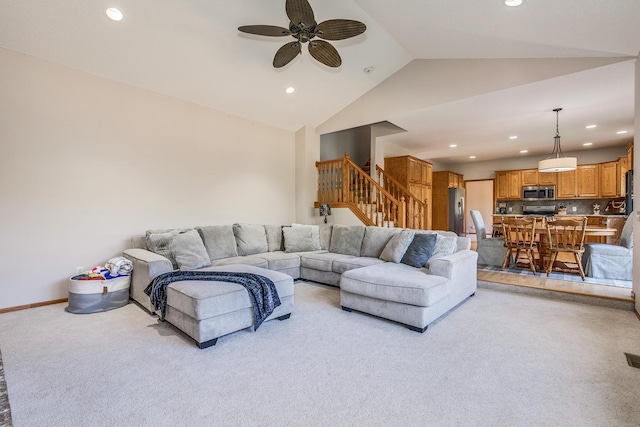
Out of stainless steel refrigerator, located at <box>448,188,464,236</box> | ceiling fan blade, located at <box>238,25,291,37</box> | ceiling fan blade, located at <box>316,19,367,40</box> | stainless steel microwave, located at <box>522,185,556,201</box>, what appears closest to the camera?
ceiling fan blade, located at <box>316,19,367,40</box>

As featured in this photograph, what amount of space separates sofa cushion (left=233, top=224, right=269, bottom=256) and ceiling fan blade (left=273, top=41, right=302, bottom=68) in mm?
2484

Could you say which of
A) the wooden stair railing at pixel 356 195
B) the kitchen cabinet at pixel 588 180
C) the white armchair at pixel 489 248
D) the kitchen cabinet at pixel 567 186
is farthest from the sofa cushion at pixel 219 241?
the kitchen cabinet at pixel 588 180

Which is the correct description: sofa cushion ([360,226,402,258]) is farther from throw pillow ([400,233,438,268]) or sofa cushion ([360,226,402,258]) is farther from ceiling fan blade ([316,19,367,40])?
ceiling fan blade ([316,19,367,40])

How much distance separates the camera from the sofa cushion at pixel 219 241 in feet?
14.2

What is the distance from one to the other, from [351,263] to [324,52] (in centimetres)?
257

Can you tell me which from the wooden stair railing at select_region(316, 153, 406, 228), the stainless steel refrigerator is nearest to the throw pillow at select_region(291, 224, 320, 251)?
the wooden stair railing at select_region(316, 153, 406, 228)

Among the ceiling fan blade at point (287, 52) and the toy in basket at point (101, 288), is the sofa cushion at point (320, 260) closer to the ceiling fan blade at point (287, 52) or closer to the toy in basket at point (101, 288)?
the toy in basket at point (101, 288)

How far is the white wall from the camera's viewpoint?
11.1 ft

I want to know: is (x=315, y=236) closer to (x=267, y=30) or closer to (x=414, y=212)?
(x=414, y=212)

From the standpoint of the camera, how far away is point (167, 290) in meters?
2.88

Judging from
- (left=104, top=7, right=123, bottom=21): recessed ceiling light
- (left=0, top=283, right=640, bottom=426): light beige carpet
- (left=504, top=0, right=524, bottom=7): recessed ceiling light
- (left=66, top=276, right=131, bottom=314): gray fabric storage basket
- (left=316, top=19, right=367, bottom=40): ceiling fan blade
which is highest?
(left=104, top=7, right=123, bottom=21): recessed ceiling light

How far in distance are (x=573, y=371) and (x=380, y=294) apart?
4.95ft

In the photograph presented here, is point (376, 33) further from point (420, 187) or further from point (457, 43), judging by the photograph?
point (420, 187)

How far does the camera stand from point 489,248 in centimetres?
543
